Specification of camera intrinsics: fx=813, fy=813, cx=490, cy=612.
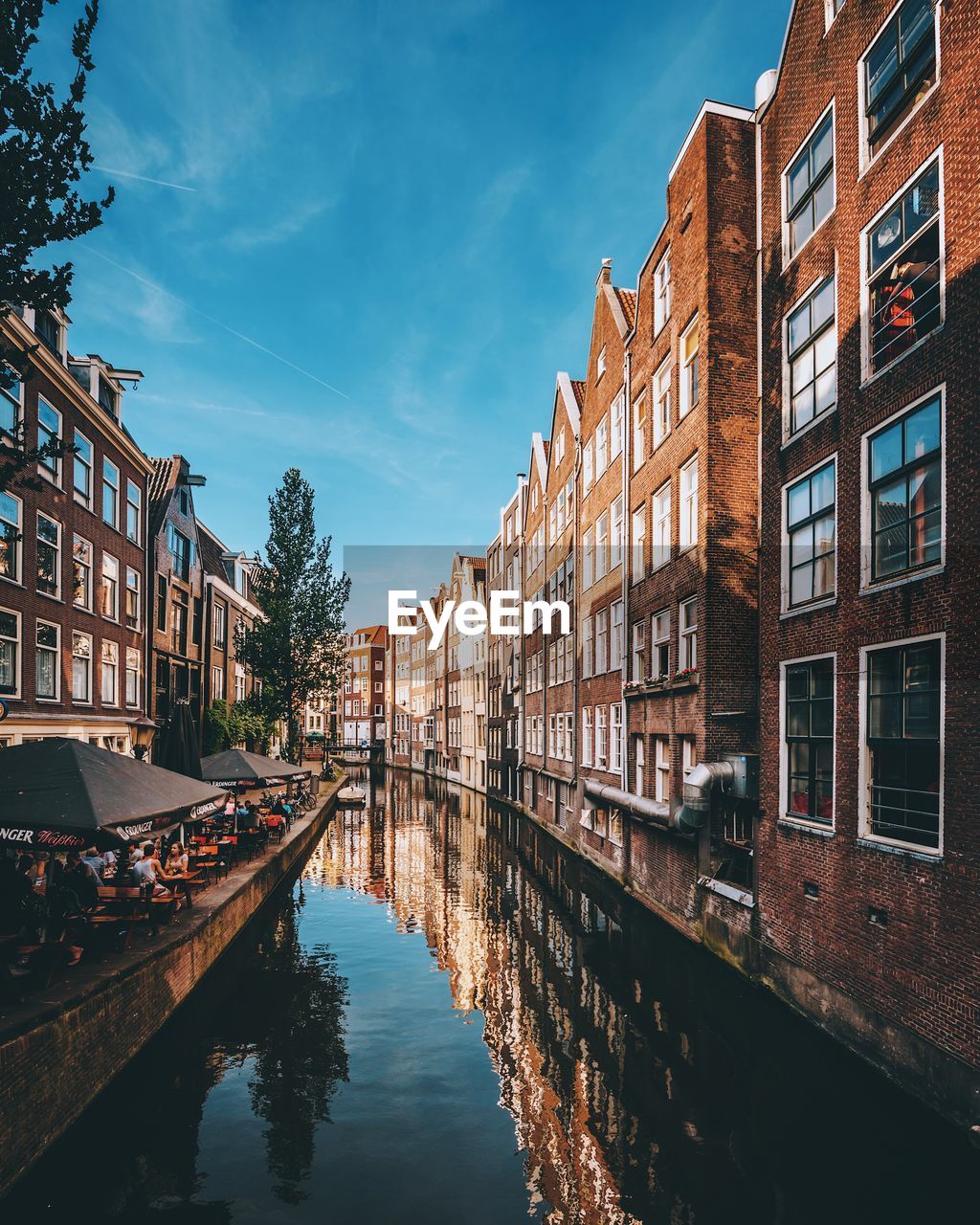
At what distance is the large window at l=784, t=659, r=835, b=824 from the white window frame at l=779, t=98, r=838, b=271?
7.78 metres

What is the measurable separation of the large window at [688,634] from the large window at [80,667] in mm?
18020

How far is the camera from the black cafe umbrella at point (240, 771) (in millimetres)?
24547

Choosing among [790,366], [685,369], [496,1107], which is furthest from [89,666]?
[790,366]

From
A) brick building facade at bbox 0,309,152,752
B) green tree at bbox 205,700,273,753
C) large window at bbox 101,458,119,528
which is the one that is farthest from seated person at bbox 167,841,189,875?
green tree at bbox 205,700,273,753

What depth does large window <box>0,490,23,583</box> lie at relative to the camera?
2059 centimetres

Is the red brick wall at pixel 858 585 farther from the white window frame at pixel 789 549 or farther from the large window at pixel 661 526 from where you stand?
the large window at pixel 661 526

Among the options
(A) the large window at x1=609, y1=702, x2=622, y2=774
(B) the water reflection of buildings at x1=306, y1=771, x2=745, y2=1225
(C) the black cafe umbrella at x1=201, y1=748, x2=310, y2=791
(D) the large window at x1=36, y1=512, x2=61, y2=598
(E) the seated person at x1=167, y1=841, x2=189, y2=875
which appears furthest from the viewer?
(A) the large window at x1=609, y1=702, x2=622, y2=774

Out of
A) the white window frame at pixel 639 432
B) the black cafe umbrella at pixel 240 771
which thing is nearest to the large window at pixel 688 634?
the white window frame at pixel 639 432

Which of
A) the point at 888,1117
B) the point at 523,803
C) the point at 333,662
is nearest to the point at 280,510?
the point at 333,662

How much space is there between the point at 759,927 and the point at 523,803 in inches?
1234

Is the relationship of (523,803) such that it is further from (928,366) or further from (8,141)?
(8,141)

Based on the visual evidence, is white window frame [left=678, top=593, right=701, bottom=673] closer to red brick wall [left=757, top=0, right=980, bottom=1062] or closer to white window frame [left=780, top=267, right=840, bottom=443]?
red brick wall [left=757, top=0, right=980, bottom=1062]

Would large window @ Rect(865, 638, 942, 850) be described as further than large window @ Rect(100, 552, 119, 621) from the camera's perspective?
No
